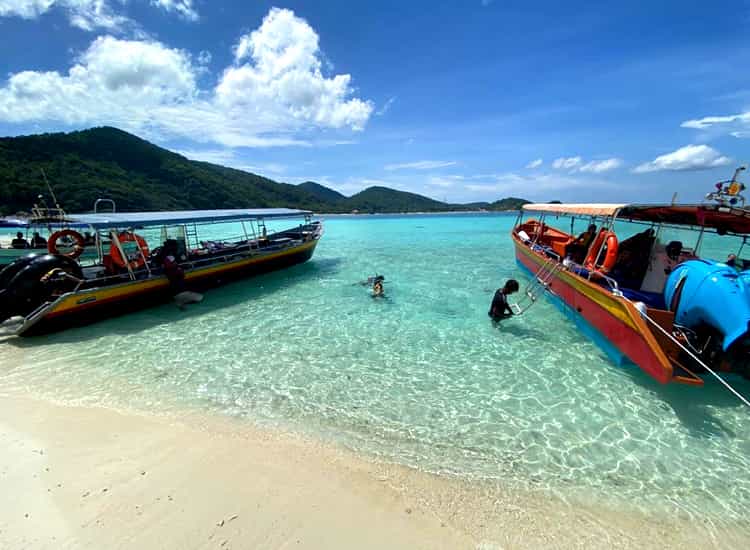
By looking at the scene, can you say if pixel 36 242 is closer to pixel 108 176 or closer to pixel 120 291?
pixel 120 291

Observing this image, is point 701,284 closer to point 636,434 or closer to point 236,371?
point 636,434

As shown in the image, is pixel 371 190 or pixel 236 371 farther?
pixel 371 190

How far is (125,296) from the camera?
9547mm

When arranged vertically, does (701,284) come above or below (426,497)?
above

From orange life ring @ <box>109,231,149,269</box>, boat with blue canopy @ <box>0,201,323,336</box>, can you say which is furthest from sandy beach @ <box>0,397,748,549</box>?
orange life ring @ <box>109,231,149,269</box>

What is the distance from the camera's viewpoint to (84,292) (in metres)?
8.62

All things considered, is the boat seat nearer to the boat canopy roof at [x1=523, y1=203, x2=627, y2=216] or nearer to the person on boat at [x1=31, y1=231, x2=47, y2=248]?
the boat canopy roof at [x1=523, y1=203, x2=627, y2=216]

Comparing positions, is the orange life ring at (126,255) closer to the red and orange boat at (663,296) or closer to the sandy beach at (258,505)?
the sandy beach at (258,505)

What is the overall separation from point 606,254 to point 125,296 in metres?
12.5

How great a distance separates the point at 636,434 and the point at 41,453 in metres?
7.38

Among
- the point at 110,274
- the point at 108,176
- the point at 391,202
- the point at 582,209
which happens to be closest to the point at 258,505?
the point at 582,209

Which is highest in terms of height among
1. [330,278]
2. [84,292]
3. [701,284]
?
[701,284]

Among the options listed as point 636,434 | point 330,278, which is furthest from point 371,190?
point 636,434

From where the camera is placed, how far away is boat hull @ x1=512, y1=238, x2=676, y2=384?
17.4ft
